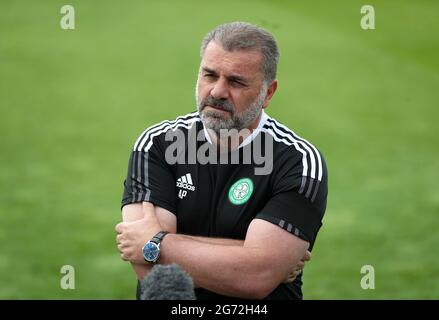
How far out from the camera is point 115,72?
17.8 metres

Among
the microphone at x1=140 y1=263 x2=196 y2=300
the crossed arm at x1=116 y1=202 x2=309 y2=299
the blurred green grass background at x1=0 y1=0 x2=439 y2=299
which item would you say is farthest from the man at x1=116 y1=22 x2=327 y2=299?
the blurred green grass background at x1=0 y1=0 x2=439 y2=299

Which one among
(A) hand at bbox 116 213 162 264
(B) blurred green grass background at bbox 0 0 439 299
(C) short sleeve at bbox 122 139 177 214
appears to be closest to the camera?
(A) hand at bbox 116 213 162 264

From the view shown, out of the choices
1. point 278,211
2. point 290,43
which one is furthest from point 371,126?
point 278,211

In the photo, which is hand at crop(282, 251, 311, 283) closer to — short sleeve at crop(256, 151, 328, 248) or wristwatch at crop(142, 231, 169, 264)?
short sleeve at crop(256, 151, 328, 248)

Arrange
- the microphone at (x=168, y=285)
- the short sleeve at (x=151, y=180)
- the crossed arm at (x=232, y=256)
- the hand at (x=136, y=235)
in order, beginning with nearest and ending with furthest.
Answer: the microphone at (x=168, y=285) < the crossed arm at (x=232, y=256) < the hand at (x=136, y=235) < the short sleeve at (x=151, y=180)

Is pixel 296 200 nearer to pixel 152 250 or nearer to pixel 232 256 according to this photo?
pixel 232 256

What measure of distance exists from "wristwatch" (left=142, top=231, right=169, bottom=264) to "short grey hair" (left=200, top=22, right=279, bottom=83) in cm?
101

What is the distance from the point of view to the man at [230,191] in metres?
4.05

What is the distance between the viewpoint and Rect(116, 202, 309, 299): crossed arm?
13.2 ft

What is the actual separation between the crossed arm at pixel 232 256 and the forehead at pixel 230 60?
779 millimetres

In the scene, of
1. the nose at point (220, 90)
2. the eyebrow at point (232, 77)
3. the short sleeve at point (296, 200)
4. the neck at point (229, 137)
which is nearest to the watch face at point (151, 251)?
the short sleeve at point (296, 200)

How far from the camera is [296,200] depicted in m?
4.16

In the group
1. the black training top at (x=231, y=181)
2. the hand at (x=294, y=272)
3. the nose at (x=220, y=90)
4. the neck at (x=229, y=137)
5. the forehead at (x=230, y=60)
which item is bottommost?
the hand at (x=294, y=272)

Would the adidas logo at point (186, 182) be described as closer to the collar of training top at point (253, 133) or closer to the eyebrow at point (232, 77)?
the collar of training top at point (253, 133)
